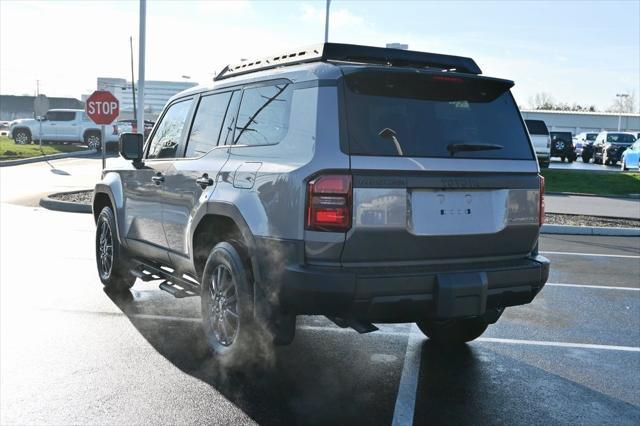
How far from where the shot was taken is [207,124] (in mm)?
5227

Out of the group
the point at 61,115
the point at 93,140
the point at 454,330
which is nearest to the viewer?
the point at 454,330

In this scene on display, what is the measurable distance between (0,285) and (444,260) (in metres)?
5.00

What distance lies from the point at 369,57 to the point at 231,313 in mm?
1918

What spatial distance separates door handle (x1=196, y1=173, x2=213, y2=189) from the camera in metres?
4.72

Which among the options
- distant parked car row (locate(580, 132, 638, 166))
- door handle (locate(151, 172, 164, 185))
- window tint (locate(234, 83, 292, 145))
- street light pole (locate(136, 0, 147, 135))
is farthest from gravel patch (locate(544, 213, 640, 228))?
distant parked car row (locate(580, 132, 638, 166))

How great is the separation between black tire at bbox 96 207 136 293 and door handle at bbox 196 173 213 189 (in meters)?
2.08

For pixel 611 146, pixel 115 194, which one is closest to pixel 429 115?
pixel 115 194

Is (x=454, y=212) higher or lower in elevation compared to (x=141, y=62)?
lower

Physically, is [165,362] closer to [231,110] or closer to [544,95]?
[231,110]

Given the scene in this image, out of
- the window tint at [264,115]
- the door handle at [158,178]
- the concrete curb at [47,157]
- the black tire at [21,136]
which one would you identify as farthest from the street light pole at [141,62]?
the black tire at [21,136]

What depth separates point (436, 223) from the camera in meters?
3.98

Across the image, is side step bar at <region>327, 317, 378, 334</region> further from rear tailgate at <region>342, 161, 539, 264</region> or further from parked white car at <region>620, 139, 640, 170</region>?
parked white car at <region>620, 139, 640, 170</region>

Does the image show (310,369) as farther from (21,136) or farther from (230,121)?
(21,136)

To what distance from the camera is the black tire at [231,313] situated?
4.34 metres
